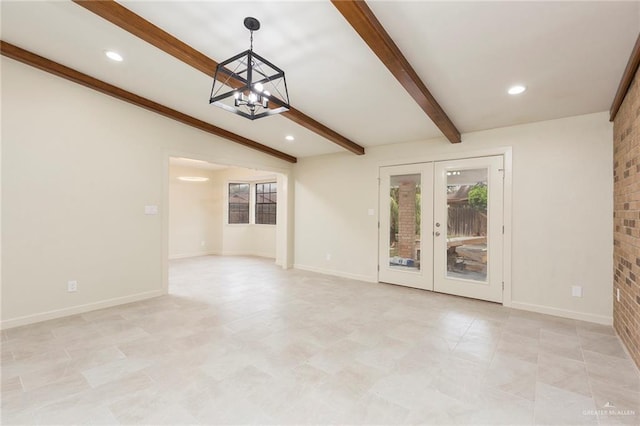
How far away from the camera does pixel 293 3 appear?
6.48 ft

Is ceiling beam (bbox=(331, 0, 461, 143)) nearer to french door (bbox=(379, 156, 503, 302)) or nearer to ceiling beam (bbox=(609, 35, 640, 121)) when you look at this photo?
french door (bbox=(379, 156, 503, 302))

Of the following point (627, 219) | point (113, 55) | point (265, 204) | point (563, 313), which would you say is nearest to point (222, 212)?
point (265, 204)

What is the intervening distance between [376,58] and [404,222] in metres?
2.93

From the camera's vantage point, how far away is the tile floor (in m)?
1.79

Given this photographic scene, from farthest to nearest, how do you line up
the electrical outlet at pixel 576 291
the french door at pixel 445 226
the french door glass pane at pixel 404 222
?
the french door glass pane at pixel 404 222 < the french door at pixel 445 226 < the electrical outlet at pixel 576 291

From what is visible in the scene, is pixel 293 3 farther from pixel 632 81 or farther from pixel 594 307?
pixel 594 307

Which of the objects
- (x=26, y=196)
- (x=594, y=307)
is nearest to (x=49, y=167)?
(x=26, y=196)

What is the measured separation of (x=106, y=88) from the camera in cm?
346

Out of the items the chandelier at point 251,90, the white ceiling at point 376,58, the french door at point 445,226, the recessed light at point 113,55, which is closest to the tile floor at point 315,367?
the french door at point 445,226

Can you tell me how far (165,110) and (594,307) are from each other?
6.06 meters

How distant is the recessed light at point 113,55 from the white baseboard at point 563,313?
18.1ft

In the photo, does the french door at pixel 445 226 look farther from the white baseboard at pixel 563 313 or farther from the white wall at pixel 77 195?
the white wall at pixel 77 195

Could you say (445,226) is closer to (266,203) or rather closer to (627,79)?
(627,79)

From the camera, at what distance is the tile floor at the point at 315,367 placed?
5.86 feet
